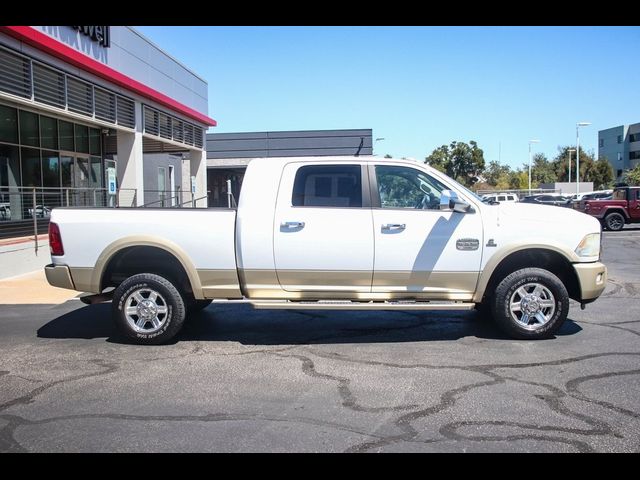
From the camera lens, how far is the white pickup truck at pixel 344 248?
251 inches

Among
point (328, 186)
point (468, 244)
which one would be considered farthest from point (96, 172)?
point (468, 244)

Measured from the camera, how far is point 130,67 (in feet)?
57.7

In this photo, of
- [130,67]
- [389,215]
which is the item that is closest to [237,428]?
[389,215]

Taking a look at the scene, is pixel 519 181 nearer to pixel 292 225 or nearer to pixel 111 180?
pixel 111 180

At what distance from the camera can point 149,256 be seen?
679 centimetres

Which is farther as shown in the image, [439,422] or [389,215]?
[389,215]

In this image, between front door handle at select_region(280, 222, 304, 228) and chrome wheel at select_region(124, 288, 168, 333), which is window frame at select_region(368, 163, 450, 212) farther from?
chrome wheel at select_region(124, 288, 168, 333)

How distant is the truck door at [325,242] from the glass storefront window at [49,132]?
12273 millimetres

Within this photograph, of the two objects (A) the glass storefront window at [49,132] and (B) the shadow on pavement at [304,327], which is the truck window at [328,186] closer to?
(B) the shadow on pavement at [304,327]

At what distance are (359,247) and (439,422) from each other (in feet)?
8.10

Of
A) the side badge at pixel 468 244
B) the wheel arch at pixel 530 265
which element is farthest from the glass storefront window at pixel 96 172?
the wheel arch at pixel 530 265

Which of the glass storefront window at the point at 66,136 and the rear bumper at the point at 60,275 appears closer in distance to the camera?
the rear bumper at the point at 60,275

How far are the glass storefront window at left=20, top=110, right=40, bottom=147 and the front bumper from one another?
46.0 ft
